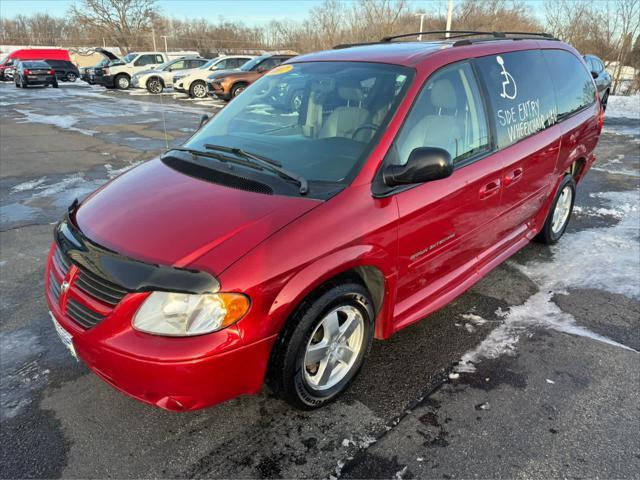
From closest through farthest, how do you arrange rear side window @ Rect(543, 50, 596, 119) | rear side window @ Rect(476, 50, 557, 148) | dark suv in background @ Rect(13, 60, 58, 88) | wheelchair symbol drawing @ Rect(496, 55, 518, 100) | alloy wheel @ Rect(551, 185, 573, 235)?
rear side window @ Rect(476, 50, 557, 148), wheelchair symbol drawing @ Rect(496, 55, 518, 100), rear side window @ Rect(543, 50, 596, 119), alloy wheel @ Rect(551, 185, 573, 235), dark suv in background @ Rect(13, 60, 58, 88)

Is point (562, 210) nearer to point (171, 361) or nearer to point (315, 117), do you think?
point (315, 117)

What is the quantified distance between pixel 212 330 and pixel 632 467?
2.04m

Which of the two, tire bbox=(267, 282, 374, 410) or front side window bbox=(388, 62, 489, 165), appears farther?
front side window bbox=(388, 62, 489, 165)

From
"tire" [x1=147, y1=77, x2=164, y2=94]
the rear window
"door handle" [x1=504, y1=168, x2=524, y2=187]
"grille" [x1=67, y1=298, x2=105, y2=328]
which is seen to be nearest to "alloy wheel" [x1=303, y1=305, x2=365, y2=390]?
"grille" [x1=67, y1=298, x2=105, y2=328]

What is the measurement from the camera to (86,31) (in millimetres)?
58844

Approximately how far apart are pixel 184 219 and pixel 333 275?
2.57 ft

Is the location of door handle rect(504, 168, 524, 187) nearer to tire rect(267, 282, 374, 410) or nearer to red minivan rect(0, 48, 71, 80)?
tire rect(267, 282, 374, 410)

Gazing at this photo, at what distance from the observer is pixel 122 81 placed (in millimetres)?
26312

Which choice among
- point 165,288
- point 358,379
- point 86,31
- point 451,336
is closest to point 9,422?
point 165,288

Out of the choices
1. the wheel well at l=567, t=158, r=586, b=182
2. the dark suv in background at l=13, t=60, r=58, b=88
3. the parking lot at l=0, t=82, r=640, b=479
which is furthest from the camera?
the dark suv in background at l=13, t=60, r=58, b=88

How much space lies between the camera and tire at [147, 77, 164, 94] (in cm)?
2366

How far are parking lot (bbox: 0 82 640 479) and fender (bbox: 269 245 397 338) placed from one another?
0.59 meters

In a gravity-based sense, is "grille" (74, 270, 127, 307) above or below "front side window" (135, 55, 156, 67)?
below

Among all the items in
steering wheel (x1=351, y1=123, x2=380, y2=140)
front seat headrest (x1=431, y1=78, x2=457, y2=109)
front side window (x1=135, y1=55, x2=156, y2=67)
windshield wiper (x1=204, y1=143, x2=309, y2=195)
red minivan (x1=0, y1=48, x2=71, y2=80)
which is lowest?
windshield wiper (x1=204, y1=143, x2=309, y2=195)
